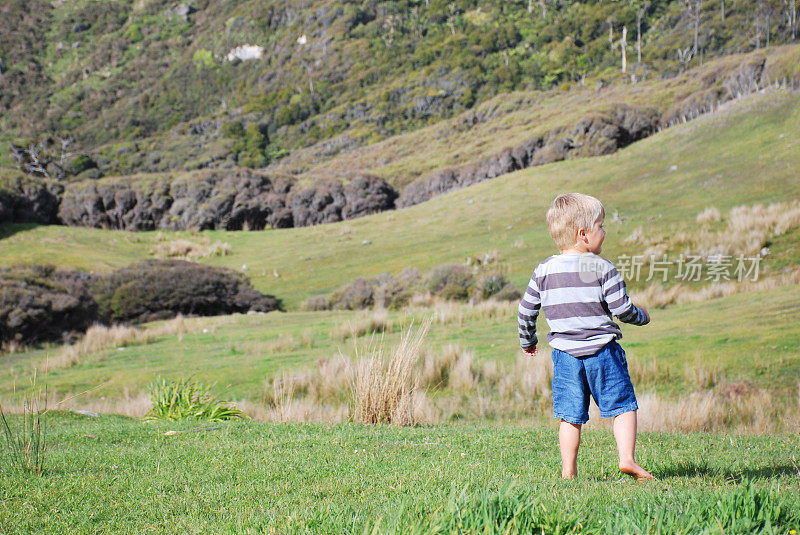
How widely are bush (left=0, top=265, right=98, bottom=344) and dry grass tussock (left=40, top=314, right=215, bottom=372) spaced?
0.75 m

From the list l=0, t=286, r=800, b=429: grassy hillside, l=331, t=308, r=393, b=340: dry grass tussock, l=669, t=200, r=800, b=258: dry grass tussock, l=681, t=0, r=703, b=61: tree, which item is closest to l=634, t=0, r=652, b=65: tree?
l=681, t=0, r=703, b=61: tree

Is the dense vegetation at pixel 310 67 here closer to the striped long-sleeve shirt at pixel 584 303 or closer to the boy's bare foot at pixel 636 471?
the striped long-sleeve shirt at pixel 584 303

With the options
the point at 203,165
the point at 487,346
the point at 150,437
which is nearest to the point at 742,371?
the point at 487,346

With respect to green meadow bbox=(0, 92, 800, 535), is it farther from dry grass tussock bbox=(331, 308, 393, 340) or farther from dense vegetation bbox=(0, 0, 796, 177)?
dense vegetation bbox=(0, 0, 796, 177)

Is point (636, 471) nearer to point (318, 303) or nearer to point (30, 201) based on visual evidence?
point (318, 303)

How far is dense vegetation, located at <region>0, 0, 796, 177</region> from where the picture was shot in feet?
220

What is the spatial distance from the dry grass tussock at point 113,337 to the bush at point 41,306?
0.75m

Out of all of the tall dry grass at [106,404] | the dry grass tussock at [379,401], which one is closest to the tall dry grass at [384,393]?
the dry grass tussock at [379,401]

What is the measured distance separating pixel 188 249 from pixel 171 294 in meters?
9.85

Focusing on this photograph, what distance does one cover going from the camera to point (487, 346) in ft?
35.3

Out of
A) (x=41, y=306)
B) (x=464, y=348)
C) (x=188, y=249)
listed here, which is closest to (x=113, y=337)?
(x=41, y=306)

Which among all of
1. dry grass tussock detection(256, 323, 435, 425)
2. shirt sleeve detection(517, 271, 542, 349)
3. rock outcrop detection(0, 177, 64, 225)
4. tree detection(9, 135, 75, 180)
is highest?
tree detection(9, 135, 75, 180)

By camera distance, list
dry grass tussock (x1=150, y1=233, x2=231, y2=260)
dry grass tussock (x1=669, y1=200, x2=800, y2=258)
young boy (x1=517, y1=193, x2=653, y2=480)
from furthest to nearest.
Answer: dry grass tussock (x1=150, y1=233, x2=231, y2=260) < dry grass tussock (x1=669, y1=200, x2=800, y2=258) < young boy (x1=517, y1=193, x2=653, y2=480)

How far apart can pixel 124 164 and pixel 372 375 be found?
71608 millimetres
